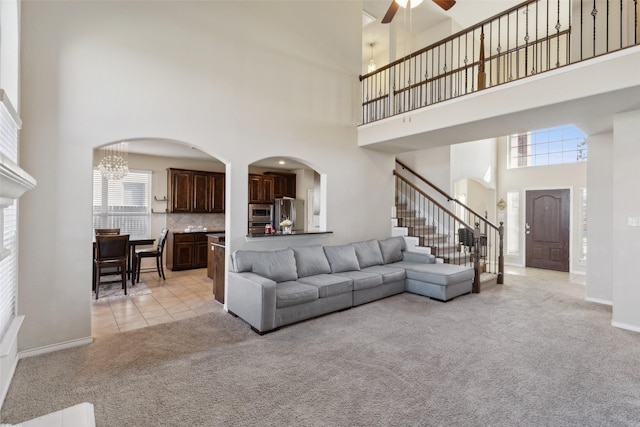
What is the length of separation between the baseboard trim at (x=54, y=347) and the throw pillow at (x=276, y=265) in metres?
1.91

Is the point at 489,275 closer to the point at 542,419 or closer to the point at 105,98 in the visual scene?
the point at 542,419

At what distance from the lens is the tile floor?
3.82 m

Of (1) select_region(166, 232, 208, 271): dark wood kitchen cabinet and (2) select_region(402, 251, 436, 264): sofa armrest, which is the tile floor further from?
(2) select_region(402, 251, 436, 264): sofa armrest

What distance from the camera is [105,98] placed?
11.2 feet

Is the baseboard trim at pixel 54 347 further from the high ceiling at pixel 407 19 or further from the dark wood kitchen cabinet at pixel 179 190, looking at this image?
the dark wood kitchen cabinet at pixel 179 190

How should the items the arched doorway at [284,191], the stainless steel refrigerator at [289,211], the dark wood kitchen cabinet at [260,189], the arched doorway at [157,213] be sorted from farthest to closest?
the stainless steel refrigerator at [289,211]
the arched doorway at [284,191]
the dark wood kitchen cabinet at [260,189]
the arched doorway at [157,213]

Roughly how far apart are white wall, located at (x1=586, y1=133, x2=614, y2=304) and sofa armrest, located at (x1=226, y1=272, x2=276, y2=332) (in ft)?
16.4

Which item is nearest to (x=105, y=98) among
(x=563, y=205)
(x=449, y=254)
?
(x=449, y=254)

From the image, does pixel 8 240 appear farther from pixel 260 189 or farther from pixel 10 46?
pixel 260 189

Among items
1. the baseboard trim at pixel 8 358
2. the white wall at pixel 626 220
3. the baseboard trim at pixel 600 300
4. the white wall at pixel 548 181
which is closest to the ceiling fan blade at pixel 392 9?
the white wall at pixel 626 220

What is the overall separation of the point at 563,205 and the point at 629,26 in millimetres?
4573

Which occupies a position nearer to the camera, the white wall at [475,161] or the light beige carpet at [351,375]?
the light beige carpet at [351,375]

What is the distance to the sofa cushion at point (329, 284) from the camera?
160 inches

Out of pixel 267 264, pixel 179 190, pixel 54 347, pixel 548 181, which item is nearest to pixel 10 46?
pixel 54 347
